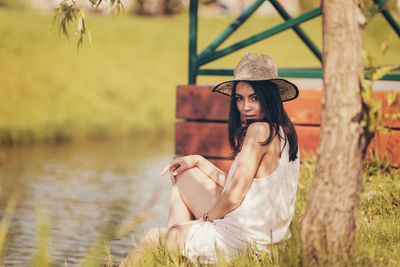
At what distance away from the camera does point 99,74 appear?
1908cm

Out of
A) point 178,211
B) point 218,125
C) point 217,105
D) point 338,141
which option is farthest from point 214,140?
point 338,141

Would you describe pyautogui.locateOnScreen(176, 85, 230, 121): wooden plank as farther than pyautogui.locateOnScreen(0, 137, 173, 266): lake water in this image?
Yes

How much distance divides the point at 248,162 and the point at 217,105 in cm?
245

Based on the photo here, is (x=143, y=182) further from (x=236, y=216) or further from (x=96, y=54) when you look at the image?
(x=96, y=54)

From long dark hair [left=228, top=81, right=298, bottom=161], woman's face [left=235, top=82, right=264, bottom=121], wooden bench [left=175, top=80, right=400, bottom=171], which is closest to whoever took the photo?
long dark hair [left=228, top=81, right=298, bottom=161]

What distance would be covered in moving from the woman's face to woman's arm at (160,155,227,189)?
0.55 meters

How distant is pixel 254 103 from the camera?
3449 millimetres

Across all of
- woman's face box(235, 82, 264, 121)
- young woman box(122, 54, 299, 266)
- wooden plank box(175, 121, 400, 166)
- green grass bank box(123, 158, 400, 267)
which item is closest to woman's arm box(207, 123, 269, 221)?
young woman box(122, 54, 299, 266)

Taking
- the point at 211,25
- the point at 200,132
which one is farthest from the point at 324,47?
the point at 211,25

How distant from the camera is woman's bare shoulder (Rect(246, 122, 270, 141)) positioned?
10.5 feet

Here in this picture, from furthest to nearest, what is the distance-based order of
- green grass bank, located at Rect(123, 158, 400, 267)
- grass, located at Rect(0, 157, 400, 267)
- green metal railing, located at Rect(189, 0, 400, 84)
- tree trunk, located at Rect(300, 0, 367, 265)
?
green metal railing, located at Rect(189, 0, 400, 84) → green grass bank, located at Rect(123, 158, 400, 267) → tree trunk, located at Rect(300, 0, 367, 265) → grass, located at Rect(0, 157, 400, 267)

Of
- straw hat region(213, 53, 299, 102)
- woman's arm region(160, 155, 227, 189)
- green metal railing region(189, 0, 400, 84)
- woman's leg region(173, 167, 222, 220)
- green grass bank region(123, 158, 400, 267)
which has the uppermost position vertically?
green metal railing region(189, 0, 400, 84)

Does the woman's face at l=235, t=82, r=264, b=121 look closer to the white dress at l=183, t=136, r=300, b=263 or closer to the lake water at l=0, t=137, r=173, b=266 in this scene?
the white dress at l=183, t=136, r=300, b=263

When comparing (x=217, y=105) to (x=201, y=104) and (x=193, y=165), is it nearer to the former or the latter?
(x=201, y=104)
